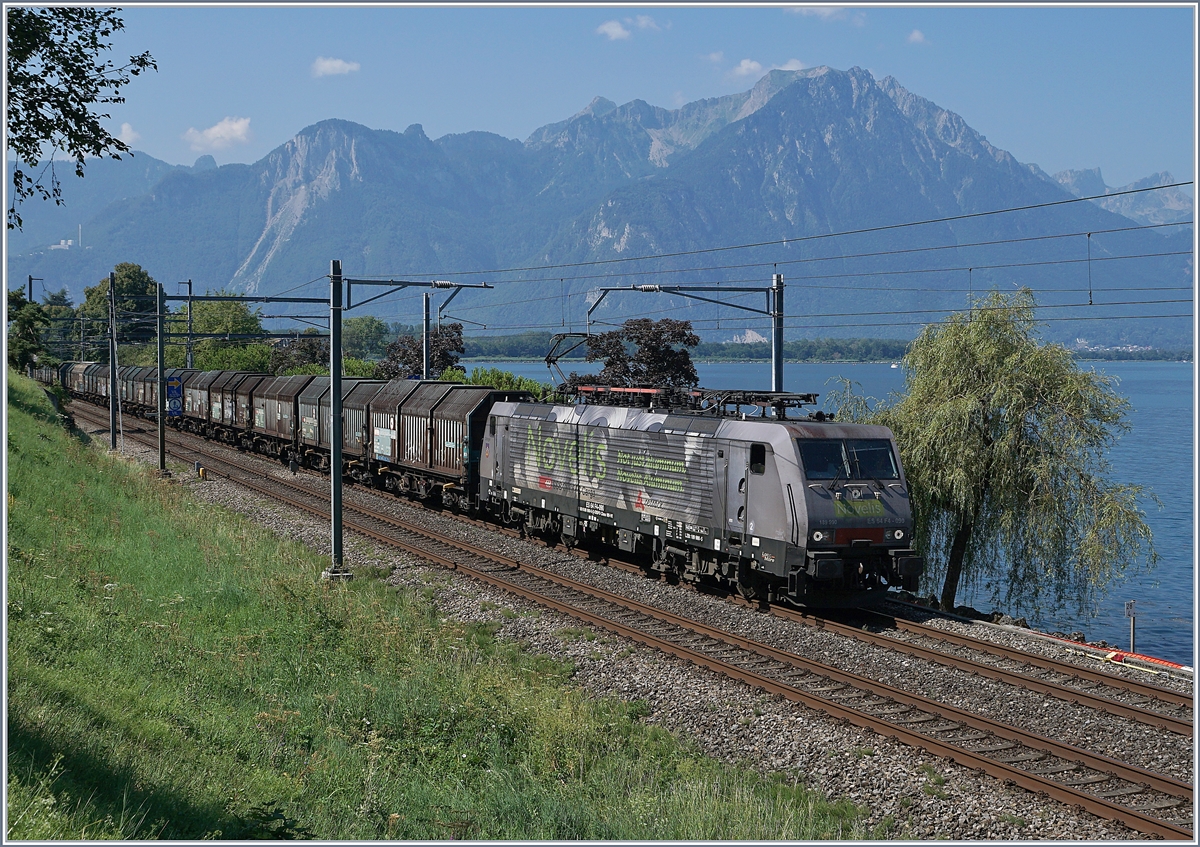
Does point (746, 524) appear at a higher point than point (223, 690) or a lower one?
higher

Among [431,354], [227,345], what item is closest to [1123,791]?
[431,354]

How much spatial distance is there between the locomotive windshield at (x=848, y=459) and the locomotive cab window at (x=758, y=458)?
27.4 inches

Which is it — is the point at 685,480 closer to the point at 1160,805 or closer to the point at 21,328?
the point at 1160,805

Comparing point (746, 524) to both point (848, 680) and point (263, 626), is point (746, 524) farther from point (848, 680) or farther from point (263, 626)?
point (263, 626)

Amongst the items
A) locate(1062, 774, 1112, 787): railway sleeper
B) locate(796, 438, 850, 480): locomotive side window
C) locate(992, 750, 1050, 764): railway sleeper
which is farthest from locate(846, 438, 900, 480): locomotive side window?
locate(1062, 774, 1112, 787): railway sleeper

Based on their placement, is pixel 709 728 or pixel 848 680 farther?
pixel 848 680

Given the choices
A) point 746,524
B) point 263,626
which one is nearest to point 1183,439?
point 746,524

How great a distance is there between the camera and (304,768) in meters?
10.1

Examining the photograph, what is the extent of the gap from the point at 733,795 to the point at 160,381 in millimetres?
33033

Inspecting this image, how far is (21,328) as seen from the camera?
6638 centimetres

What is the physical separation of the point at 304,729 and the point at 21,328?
216ft

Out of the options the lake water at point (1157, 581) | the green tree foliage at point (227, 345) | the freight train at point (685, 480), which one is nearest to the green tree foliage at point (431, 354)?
the green tree foliage at point (227, 345)

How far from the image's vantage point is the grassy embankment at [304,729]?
28.1ft

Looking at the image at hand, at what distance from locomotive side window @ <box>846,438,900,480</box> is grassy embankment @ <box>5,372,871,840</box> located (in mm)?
6471
